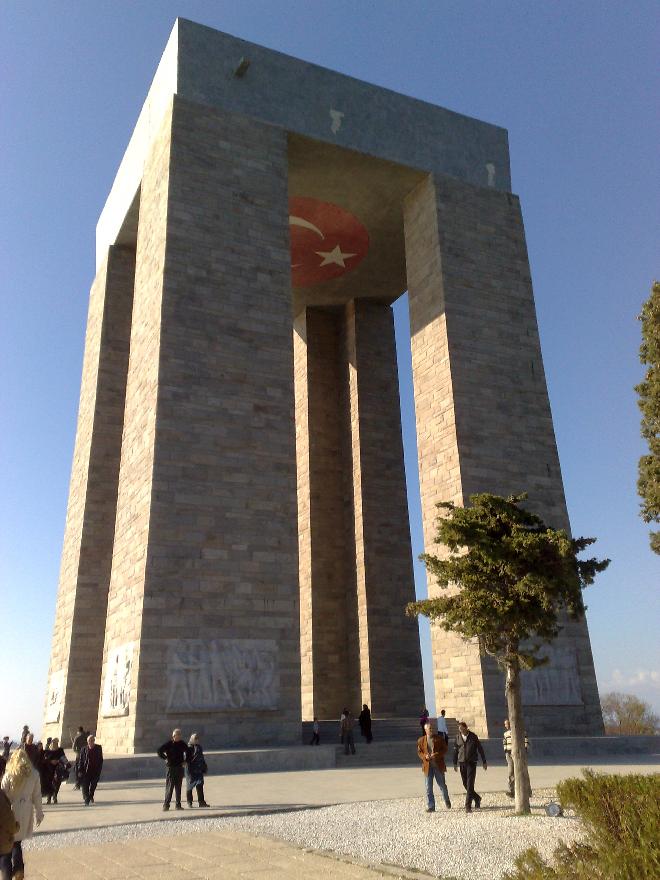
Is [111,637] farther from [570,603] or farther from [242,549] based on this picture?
[570,603]

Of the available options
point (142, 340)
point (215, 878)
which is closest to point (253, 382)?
point (142, 340)

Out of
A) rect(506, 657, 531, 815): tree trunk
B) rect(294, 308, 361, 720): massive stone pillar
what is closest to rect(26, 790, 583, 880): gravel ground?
rect(506, 657, 531, 815): tree trunk

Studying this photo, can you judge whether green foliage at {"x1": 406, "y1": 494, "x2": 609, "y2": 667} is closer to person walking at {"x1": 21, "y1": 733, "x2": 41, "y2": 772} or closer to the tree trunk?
the tree trunk

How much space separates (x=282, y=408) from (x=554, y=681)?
9.92 m

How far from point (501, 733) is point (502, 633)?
939 centimetres

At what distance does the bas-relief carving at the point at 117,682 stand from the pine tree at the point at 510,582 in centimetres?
889

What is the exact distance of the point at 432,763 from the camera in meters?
9.32

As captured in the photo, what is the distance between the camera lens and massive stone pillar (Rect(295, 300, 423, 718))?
2566 centimetres

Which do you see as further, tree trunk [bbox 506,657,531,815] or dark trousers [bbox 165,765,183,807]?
dark trousers [bbox 165,765,183,807]

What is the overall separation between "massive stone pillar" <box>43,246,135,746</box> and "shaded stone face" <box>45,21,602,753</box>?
0.08 m

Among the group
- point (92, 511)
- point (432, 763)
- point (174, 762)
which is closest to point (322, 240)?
point (92, 511)

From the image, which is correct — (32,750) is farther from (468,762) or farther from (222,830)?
(468,762)

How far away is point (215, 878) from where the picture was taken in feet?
19.3

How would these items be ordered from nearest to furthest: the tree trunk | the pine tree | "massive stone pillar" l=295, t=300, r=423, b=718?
the tree trunk → the pine tree → "massive stone pillar" l=295, t=300, r=423, b=718
